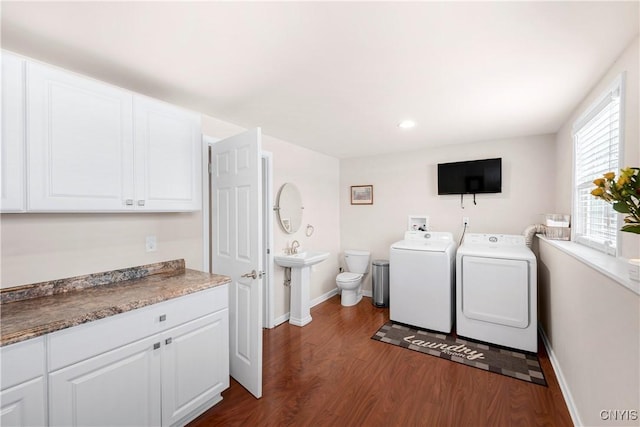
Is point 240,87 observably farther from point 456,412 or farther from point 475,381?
point 475,381

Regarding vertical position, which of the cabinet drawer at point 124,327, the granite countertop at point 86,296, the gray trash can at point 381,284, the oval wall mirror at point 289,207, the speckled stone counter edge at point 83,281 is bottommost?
the gray trash can at point 381,284

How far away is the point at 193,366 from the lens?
1.76m

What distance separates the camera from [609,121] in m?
1.74

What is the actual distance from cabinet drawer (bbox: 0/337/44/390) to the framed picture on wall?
379 centimetres

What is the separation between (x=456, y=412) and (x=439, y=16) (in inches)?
92.9

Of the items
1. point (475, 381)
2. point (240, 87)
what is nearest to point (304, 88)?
point (240, 87)

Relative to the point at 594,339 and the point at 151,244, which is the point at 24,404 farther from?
the point at 594,339

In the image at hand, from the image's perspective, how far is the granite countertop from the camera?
4.00 feet

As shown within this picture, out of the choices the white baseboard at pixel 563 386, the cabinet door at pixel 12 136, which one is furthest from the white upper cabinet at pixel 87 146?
the white baseboard at pixel 563 386

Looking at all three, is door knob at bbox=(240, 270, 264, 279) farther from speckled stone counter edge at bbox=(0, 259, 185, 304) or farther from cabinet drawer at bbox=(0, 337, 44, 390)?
cabinet drawer at bbox=(0, 337, 44, 390)

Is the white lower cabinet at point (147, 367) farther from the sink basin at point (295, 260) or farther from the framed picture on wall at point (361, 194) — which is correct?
the framed picture on wall at point (361, 194)

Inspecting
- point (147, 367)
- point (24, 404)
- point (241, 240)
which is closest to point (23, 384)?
point (24, 404)

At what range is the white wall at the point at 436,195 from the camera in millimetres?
3246

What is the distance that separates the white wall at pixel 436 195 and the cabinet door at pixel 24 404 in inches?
147
